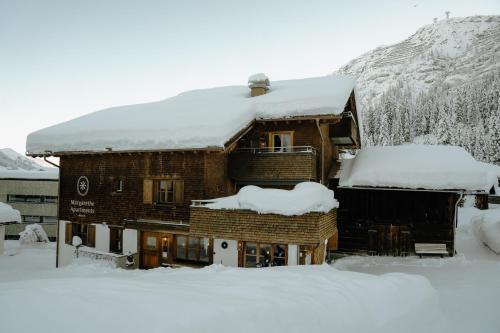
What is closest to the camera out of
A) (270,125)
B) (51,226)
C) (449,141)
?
(270,125)

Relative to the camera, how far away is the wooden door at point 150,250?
55.9 feet

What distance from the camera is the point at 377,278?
395 inches

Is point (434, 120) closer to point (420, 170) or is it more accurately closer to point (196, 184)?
point (420, 170)

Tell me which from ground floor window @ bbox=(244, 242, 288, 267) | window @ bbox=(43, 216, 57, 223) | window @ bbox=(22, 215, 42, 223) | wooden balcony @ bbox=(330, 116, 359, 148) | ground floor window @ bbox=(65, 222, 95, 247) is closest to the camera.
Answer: ground floor window @ bbox=(244, 242, 288, 267)

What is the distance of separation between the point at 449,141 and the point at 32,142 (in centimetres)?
8506

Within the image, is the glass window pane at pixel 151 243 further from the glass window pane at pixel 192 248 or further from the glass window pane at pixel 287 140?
the glass window pane at pixel 287 140

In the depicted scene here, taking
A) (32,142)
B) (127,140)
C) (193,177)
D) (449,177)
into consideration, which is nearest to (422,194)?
(449,177)

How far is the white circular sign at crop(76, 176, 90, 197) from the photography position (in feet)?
62.8

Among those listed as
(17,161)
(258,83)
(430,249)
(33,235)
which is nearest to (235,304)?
(430,249)

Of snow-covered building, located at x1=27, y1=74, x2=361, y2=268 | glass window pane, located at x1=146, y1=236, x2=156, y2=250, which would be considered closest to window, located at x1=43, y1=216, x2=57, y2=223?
snow-covered building, located at x1=27, y1=74, x2=361, y2=268

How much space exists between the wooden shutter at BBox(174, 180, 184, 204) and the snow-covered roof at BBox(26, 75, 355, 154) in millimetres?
2071

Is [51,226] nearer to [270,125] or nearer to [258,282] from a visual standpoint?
[270,125]

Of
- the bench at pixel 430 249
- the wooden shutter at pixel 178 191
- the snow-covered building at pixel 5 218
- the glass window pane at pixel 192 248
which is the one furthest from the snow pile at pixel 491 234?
the snow-covered building at pixel 5 218

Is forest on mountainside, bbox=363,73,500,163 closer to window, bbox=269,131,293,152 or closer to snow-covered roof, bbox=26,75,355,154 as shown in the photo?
snow-covered roof, bbox=26,75,355,154
